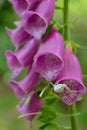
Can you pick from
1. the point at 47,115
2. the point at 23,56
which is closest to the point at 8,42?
the point at 47,115

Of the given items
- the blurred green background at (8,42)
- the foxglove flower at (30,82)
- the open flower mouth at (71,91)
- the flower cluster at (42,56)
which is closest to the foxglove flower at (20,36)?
the flower cluster at (42,56)

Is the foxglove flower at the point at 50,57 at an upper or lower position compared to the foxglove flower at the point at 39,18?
lower

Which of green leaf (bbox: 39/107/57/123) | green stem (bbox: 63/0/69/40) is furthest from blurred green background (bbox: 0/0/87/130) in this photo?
green stem (bbox: 63/0/69/40)

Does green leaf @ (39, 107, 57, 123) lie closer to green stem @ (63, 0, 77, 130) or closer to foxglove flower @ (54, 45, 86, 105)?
green stem @ (63, 0, 77, 130)

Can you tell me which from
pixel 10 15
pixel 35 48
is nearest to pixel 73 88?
pixel 35 48

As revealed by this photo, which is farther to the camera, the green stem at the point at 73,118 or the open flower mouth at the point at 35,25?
the green stem at the point at 73,118

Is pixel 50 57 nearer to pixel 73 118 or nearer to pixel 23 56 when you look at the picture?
pixel 23 56

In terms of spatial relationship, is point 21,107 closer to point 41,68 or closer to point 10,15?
point 41,68

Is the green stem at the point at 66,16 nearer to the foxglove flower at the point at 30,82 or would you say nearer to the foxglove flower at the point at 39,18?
the foxglove flower at the point at 39,18
